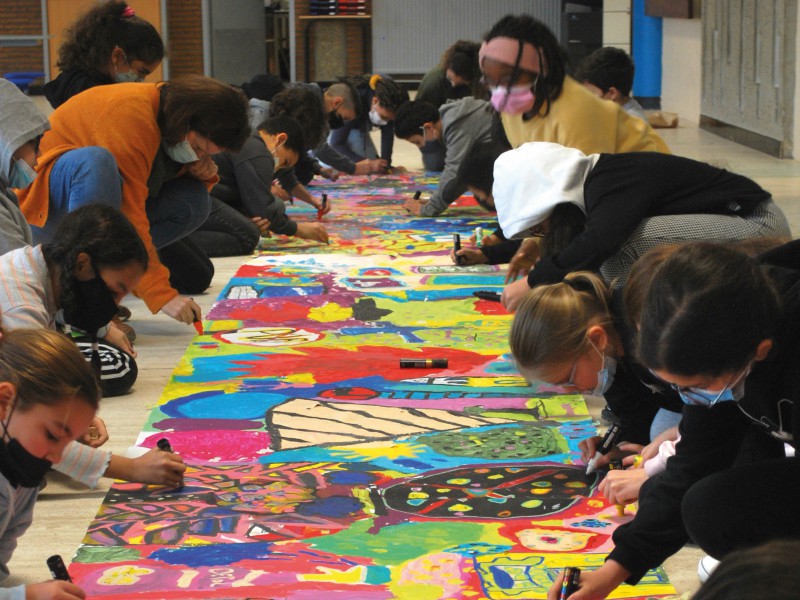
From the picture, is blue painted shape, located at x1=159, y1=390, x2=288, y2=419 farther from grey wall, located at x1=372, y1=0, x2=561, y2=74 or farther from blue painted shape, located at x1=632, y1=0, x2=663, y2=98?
grey wall, located at x1=372, y1=0, x2=561, y2=74

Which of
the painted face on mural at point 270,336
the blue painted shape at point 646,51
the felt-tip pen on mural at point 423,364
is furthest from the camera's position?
the blue painted shape at point 646,51

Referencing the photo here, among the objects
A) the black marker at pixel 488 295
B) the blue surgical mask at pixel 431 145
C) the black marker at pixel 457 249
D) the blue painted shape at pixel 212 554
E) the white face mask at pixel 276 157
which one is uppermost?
the white face mask at pixel 276 157

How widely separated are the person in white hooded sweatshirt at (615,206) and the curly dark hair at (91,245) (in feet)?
3.03

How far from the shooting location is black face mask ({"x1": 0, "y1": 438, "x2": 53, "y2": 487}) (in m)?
1.65

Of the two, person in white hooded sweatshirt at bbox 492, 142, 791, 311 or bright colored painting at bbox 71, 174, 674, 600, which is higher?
person in white hooded sweatshirt at bbox 492, 142, 791, 311

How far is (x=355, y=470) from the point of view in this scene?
232cm

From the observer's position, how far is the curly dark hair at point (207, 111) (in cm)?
316

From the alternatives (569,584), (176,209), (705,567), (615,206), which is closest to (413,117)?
(176,209)

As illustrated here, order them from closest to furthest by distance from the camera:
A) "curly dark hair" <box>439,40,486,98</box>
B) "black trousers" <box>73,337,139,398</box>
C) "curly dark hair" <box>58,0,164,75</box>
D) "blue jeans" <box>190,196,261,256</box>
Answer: "black trousers" <box>73,337,139,398</box> → "curly dark hair" <box>58,0,164,75</box> → "blue jeans" <box>190,196,261,256</box> → "curly dark hair" <box>439,40,486,98</box>

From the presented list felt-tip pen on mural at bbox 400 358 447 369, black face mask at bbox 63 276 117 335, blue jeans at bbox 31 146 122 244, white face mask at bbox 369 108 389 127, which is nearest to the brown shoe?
blue jeans at bbox 31 146 122 244

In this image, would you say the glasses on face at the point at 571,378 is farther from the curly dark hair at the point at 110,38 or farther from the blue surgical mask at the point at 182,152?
the curly dark hair at the point at 110,38

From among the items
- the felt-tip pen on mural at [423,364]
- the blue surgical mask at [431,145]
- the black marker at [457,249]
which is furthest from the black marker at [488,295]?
the blue surgical mask at [431,145]

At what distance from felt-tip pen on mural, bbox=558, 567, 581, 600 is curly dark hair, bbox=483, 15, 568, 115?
6.29 ft

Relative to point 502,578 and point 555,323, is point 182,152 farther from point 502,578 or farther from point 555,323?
point 502,578
